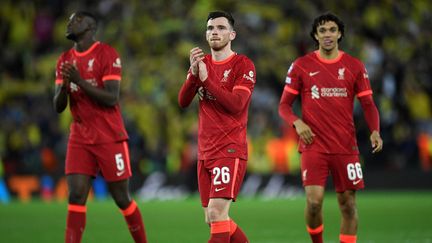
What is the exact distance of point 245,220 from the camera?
43.2ft

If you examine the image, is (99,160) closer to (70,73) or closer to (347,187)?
(70,73)

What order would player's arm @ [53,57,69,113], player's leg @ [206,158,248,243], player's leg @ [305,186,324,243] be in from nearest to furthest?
1. player's leg @ [206,158,248,243]
2. player's arm @ [53,57,69,113]
3. player's leg @ [305,186,324,243]

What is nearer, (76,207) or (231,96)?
(231,96)

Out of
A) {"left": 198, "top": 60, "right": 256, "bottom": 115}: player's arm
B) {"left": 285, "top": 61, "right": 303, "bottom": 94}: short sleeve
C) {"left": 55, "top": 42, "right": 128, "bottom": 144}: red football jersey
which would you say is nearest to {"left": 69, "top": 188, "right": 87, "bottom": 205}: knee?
{"left": 55, "top": 42, "right": 128, "bottom": 144}: red football jersey

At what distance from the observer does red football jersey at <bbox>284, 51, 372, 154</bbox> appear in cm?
810

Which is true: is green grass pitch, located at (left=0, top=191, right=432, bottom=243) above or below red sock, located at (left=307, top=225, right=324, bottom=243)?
below

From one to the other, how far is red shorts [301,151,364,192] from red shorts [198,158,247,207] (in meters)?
1.21

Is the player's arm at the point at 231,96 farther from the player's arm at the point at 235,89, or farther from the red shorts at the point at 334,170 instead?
the red shorts at the point at 334,170

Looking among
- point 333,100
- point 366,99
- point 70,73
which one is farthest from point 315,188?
point 70,73

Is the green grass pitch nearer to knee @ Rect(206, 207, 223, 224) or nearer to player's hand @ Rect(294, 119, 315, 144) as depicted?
player's hand @ Rect(294, 119, 315, 144)

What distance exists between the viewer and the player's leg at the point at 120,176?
316 inches

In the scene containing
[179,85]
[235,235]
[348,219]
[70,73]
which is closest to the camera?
[235,235]

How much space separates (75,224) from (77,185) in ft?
1.19

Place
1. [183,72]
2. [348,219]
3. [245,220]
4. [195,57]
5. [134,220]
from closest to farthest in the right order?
[195,57]
[348,219]
[134,220]
[245,220]
[183,72]
